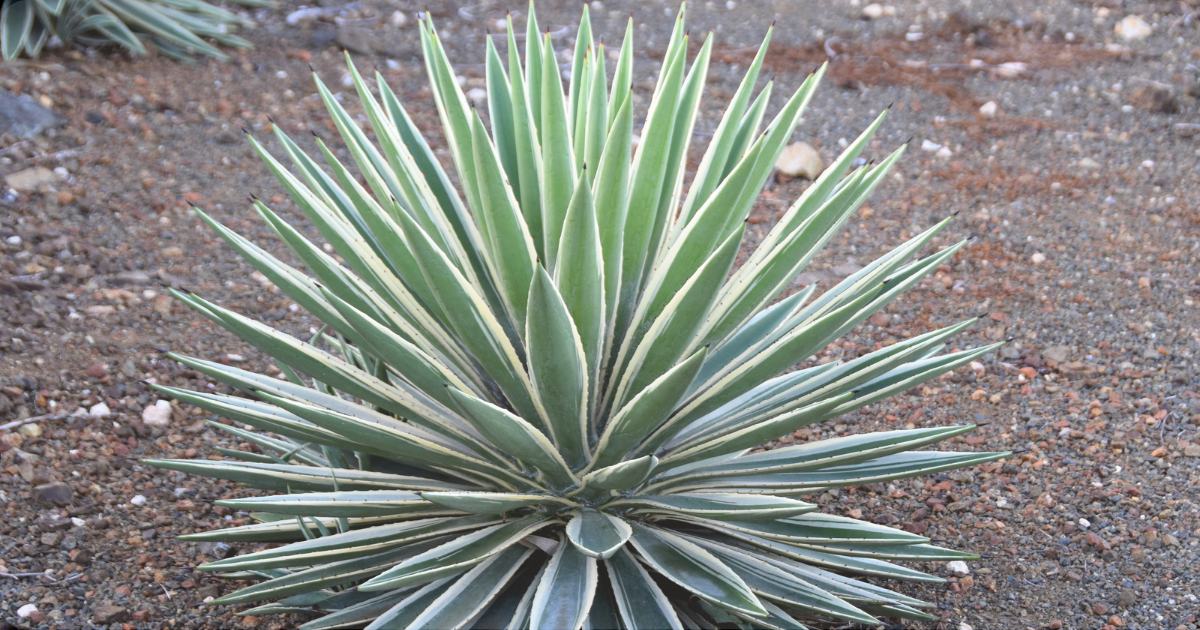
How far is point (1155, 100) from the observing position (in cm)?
507

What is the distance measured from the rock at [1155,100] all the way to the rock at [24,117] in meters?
5.08

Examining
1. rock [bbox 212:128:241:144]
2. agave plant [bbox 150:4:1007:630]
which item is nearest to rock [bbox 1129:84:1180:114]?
agave plant [bbox 150:4:1007:630]

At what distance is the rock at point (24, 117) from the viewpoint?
13.8ft

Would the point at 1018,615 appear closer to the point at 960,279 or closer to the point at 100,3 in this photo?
the point at 960,279

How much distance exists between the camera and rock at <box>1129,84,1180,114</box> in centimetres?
505

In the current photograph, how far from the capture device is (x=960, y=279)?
12.7 feet

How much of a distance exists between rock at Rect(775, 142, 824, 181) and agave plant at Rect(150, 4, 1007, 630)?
8.04 feet

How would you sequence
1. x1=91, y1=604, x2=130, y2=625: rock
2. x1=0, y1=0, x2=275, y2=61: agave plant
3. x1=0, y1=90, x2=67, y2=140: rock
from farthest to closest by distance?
x1=0, y1=0, x2=275, y2=61: agave plant → x1=0, y1=90, x2=67, y2=140: rock → x1=91, y1=604, x2=130, y2=625: rock

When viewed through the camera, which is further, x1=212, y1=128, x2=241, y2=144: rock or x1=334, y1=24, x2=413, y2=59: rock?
x1=334, y1=24, x2=413, y2=59: rock

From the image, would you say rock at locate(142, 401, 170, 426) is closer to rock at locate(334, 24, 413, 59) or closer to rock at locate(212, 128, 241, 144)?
rock at locate(212, 128, 241, 144)

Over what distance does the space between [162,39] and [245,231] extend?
197 centimetres

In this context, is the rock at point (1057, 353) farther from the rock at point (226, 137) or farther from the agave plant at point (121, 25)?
the agave plant at point (121, 25)

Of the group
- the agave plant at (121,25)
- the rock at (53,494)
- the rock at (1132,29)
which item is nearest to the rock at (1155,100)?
the rock at (1132,29)

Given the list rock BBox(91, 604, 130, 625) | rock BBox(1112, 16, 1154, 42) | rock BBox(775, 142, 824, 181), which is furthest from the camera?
rock BBox(1112, 16, 1154, 42)
